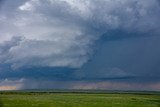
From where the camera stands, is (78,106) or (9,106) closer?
(9,106)

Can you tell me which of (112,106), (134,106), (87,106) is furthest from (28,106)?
(134,106)

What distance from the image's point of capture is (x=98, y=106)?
3177cm

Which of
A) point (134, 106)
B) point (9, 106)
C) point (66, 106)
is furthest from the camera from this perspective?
point (134, 106)

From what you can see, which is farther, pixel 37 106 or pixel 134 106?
pixel 134 106

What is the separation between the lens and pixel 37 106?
2920 cm

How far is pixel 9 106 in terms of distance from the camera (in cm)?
2845

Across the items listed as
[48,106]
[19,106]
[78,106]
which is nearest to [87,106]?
[78,106]

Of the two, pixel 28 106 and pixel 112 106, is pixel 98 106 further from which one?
pixel 28 106

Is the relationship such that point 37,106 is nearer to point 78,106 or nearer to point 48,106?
point 48,106

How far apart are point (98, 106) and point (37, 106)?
588 cm

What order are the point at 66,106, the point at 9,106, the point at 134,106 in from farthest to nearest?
the point at 134,106 → the point at 66,106 → the point at 9,106

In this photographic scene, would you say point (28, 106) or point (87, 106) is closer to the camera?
point (28, 106)

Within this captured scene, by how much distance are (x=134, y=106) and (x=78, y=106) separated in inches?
222

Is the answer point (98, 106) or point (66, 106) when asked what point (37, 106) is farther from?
point (98, 106)
